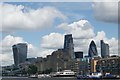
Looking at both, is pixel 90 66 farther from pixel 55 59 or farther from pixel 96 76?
pixel 96 76

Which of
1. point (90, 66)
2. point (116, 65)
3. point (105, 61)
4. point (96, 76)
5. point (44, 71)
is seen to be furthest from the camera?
point (44, 71)

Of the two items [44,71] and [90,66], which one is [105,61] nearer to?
[90,66]

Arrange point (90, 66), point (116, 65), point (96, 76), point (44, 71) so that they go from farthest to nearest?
point (44, 71) < point (90, 66) < point (116, 65) < point (96, 76)

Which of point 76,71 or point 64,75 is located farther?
point 76,71

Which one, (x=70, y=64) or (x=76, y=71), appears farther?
(x=70, y=64)

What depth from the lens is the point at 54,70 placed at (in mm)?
183500

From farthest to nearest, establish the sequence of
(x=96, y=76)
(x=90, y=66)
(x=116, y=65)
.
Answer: (x=90, y=66)
(x=116, y=65)
(x=96, y=76)

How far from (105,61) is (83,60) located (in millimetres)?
32849

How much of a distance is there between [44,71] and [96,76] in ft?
224

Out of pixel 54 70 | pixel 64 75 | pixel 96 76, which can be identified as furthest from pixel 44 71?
pixel 96 76

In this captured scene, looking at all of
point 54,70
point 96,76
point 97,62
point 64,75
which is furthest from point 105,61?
point 96,76

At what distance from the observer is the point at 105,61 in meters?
162

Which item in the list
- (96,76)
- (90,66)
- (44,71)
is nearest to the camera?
(96,76)

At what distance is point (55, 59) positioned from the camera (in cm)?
19238
